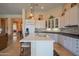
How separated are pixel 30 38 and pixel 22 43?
11.8 inches

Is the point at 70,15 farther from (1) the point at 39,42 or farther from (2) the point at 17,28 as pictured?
(2) the point at 17,28

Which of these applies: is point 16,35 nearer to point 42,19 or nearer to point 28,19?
point 28,19

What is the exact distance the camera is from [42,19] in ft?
11.0

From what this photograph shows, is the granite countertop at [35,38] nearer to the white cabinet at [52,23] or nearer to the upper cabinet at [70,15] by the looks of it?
the white cabinet at [52,23]

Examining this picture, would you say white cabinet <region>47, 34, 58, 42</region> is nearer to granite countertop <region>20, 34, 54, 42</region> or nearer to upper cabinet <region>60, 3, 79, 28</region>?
granite countertop <region>20, 34, 54, 42</region>

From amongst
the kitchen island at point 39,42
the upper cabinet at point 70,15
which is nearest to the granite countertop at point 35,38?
the kitchen island at point 39,42

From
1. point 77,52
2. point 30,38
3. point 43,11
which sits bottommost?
point 77,52

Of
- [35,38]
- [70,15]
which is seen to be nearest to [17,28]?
[35,38]

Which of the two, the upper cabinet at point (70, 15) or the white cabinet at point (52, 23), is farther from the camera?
the white cabinet at point (52, 23)

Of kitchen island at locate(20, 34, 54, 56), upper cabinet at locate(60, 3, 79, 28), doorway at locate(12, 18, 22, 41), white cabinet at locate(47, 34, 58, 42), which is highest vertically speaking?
upper cabinet at locate(60, 3, 79, 28)

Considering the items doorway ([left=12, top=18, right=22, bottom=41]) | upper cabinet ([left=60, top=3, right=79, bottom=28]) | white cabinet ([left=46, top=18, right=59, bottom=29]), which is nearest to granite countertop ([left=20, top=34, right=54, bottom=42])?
doorway ([left=12, top=18, right=22, bottom=41])

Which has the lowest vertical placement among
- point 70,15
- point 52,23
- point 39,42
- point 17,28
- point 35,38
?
point 39,42

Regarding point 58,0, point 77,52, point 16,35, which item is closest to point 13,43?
point 16,35

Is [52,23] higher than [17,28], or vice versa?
[52,23]
